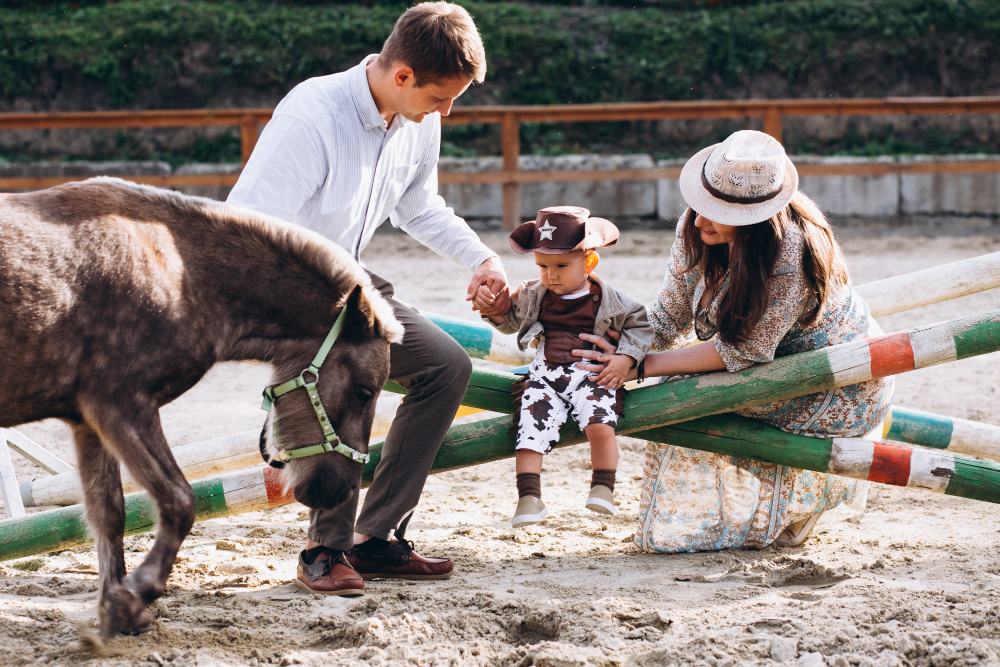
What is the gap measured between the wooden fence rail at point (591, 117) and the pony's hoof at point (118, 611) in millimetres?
8124

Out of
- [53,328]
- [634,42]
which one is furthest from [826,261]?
[634,42]

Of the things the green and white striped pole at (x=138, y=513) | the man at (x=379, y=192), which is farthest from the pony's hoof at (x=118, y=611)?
the man at (x=379, y=192)

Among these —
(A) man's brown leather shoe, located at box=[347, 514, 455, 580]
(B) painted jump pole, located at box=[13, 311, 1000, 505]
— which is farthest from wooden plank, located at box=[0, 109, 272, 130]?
(B) painted jump pole, located at box=[13, 311, 1000, 505]

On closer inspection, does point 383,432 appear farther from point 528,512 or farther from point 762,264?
point 762,264

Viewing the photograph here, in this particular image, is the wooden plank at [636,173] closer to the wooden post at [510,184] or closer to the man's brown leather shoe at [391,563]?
the wooden post at [510,184]

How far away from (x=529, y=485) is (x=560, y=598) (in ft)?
1.18

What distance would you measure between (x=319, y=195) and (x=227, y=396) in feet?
9.81

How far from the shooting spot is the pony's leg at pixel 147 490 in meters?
2.41

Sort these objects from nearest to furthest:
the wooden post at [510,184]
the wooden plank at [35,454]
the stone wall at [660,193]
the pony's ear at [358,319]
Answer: the pony's ear at [358,319], the wooden plank at [35,454], the wooden post at [510,184], the stone wall at [660,193]

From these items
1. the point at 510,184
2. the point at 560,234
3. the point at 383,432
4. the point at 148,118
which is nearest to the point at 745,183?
the point at 560,234

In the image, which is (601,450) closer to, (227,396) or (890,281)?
(890,281)

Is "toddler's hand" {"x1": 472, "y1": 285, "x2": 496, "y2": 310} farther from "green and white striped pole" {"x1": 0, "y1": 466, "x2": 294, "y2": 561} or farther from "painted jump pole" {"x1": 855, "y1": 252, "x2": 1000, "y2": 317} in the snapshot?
"painted jump pole" {"x1": 855, "y1": 252, "x2": 1000, "y2": 317}

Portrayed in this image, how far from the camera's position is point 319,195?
302 cm

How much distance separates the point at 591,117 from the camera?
34.9 feet
